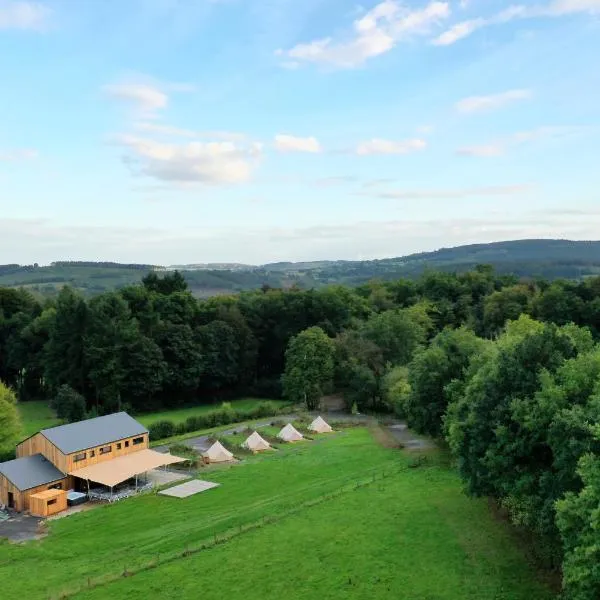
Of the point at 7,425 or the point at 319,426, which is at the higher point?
the point at 7,425

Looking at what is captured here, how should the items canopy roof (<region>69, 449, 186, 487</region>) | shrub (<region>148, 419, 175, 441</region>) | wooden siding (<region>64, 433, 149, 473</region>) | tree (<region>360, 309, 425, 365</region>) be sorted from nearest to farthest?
canopy roof (<region>69, 449, 186, 487</region>), wooden siding (<region>64, 433, 149, 473</region>), shrub (<region>148, 419, 175, 441</region>), tree (<region>360, 309, 425, 365</region>)

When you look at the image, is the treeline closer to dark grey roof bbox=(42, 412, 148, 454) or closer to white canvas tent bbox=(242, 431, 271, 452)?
white canvas tent bbox=(242, 431, 271, 452)

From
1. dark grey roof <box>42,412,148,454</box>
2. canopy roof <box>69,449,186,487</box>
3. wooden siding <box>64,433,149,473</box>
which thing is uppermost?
dark grey roof <box>42,412,148,454</box>

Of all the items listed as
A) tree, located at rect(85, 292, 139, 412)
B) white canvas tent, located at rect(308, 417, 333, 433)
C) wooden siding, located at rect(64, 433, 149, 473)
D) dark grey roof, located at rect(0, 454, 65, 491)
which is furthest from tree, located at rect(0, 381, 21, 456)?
white canvas tent, located at rect(308, 417, 333, 433)

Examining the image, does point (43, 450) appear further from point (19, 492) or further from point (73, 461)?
point (19, 492)

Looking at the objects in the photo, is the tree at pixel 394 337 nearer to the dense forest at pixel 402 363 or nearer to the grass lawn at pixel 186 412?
the dense forest at pixel 402 363

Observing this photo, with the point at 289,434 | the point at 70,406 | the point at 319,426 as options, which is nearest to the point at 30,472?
the point at 70,406

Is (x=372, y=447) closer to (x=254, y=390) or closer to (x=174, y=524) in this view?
(x=174, y=524)

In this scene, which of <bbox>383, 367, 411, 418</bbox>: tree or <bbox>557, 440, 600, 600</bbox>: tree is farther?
<bbox>383, 367, 411, 418</bbox>: tree
